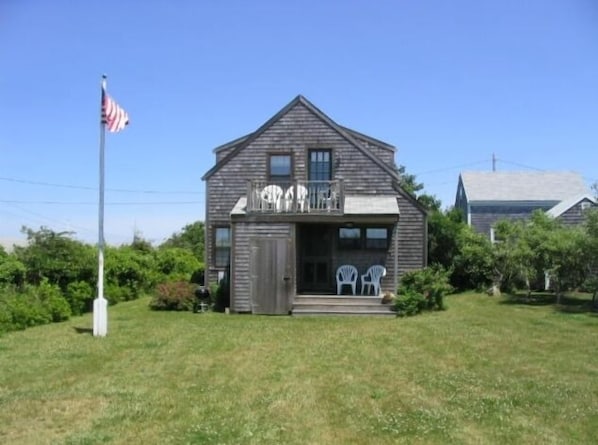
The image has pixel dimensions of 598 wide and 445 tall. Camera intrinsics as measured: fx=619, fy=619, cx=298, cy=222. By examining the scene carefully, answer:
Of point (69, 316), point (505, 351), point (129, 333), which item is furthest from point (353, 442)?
point (69, 316)

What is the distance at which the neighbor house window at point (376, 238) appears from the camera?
65.1 ft

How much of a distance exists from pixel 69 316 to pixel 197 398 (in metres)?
9.99

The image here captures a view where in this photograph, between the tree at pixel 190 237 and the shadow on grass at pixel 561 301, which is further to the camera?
the tree at pixel 190 237

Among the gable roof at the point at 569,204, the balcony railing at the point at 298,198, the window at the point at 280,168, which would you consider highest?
the window at the point at 280,168

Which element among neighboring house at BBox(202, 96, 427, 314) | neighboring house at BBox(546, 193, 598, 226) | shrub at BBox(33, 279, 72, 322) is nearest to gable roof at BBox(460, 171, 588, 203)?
neighboring house at BBox(546, 193, 598, 226)

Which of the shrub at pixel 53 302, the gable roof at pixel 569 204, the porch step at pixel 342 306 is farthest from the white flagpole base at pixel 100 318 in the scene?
the gable roof at pixel 569 204

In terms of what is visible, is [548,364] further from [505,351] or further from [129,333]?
[129,333]

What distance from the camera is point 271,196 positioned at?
18984 mm

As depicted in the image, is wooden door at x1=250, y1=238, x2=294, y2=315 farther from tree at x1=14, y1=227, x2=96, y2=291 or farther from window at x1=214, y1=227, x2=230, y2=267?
tree at x1=14, y1=227, x2=96, y2=291

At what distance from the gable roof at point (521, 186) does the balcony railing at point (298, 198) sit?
1560 centimetres

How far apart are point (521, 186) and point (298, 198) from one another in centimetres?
1933

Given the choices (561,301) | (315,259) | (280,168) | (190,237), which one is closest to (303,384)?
(315,259)

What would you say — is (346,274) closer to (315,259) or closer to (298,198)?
(315,259)

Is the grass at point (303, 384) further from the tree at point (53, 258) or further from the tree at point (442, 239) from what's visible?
the tree at point (442, 239)
